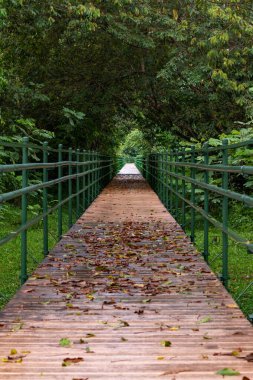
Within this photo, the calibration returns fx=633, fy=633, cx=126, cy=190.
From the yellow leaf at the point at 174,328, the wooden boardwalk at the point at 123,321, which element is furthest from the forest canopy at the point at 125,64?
the yellow leaf at the point at 174,328

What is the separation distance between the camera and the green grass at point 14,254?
263 inches

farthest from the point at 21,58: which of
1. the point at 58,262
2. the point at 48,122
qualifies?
the point at 58,262

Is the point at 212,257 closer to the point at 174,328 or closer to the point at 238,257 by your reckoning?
the point at 238,257

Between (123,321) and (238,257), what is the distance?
16.1ft

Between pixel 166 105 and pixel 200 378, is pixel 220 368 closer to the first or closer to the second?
pixel 200 378

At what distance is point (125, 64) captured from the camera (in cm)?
1800

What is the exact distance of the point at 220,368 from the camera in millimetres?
3152

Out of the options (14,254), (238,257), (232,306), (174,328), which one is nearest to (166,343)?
(174,328)

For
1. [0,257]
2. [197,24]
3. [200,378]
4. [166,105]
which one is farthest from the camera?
[166,105]

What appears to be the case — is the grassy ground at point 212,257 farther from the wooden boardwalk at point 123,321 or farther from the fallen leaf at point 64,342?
the fallen leaf at point 64,342

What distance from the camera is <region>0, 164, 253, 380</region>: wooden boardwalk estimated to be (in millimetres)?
3199

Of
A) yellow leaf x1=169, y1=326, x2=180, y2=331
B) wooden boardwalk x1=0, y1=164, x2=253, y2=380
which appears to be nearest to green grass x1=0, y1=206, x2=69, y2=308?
wooden boardwalk x1=0, y1=164, x2=253, y2=380

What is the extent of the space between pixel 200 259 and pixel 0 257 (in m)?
3.35

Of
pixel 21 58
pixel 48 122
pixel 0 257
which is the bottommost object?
pixel 0 257
